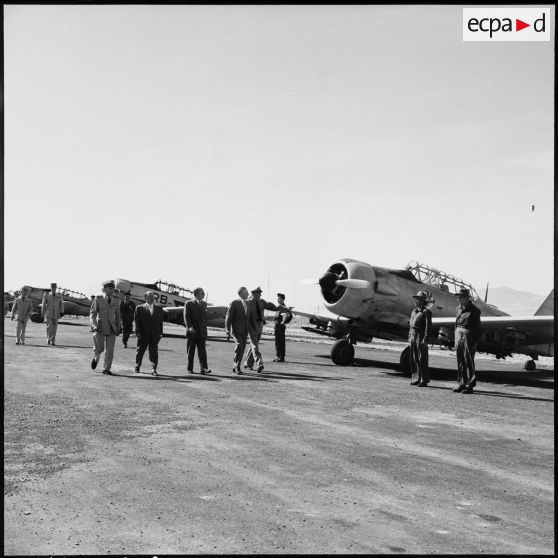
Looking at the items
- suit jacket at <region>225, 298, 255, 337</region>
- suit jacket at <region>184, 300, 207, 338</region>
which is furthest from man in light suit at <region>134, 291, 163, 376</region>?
suit jacket at <region>225, 298, 255, 337</region>

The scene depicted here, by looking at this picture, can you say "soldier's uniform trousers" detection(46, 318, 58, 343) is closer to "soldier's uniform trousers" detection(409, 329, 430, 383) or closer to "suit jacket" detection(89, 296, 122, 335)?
"suit jacket" detection(89, 296, 122, 335)

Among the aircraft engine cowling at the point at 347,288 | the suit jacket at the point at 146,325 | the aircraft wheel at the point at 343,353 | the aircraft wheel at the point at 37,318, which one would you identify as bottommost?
the aircraft wheel at the point at 37,318

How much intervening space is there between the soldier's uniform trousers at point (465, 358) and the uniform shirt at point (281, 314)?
19.0ft

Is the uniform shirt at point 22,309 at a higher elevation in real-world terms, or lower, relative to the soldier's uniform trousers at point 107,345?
higher

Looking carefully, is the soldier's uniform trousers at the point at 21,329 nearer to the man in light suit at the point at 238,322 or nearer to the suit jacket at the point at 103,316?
the suit jacket at the point at 103,316

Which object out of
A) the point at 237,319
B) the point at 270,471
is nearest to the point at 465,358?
the point at 237,319

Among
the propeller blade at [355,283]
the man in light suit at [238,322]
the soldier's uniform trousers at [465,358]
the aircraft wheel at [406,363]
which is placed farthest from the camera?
the propeller blade at [355,283]

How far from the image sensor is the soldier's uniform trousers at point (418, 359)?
1136cm

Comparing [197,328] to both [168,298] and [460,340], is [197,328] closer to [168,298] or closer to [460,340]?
[460,340]

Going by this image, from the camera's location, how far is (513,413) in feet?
27.5

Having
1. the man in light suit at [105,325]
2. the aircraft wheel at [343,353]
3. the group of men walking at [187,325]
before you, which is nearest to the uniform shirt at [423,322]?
the group of men walking at [187,325]

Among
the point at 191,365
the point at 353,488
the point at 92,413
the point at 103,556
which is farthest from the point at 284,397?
the point at 103,556

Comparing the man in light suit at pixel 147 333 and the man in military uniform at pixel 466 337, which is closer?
the man in military uniform at pixel 466 337

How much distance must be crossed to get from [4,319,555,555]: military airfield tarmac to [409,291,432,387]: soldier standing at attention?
5.63 feet
